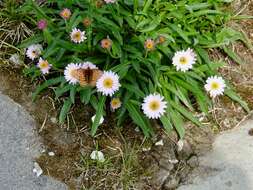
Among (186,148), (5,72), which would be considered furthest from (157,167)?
(5,72)

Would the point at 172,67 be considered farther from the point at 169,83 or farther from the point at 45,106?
the point at 45,106

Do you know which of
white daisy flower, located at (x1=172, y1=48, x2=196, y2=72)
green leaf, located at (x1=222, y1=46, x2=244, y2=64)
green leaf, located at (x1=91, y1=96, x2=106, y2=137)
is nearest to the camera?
green leaf, located at (x1=91, y1=96, x2=106, y2=137)

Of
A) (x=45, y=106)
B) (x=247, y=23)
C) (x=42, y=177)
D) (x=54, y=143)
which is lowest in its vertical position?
(x=42, y=177)

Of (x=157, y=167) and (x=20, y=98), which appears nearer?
(x=157, y=167)

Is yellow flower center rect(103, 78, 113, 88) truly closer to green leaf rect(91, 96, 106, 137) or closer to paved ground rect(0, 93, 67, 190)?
green leaf rect(91, 96, 106, 137)

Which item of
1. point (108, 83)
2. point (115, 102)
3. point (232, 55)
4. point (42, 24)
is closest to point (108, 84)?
point (108, 83)

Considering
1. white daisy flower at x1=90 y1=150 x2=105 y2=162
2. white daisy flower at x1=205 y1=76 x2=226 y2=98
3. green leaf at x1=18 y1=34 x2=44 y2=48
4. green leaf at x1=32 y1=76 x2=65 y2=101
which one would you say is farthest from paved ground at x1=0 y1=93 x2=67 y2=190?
white daisy flower at x1=205 y1=76 x2=226 y2=98

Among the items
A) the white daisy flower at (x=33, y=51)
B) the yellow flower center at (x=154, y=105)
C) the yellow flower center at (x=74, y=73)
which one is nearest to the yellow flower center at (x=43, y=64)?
the white daisy flower at (x=33, y=51)

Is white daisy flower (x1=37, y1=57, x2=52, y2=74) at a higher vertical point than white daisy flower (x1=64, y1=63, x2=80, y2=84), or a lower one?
higher
